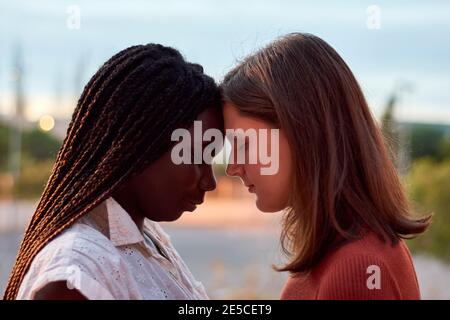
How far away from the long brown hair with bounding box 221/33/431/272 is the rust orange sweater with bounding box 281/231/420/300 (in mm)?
25

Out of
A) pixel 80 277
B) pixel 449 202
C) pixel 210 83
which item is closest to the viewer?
pixel 80 277

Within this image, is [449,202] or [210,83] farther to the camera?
[449,202]

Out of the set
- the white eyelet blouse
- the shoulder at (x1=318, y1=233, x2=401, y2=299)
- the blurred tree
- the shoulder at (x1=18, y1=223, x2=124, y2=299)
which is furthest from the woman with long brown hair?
the blurred tree

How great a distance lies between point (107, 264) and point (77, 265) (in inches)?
2.5

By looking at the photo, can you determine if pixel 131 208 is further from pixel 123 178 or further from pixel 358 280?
pixel 358 280

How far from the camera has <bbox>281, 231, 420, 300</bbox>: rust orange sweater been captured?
1.40 m

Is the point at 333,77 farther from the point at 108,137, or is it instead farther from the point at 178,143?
the point at 108,137

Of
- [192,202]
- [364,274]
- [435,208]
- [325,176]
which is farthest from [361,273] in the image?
[435,208]

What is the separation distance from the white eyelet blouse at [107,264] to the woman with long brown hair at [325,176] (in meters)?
0.25

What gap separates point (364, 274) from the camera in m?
1.40

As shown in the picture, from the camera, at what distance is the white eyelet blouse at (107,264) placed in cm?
138

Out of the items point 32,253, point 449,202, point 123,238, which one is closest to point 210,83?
point 123,238
